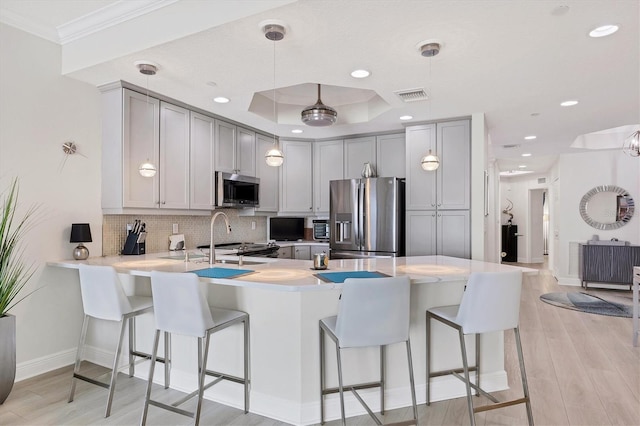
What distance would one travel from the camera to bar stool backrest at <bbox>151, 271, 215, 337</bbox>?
2.15m

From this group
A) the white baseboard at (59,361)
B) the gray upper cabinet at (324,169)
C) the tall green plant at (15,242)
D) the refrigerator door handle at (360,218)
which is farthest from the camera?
the gray upper cabinet at (324,169)

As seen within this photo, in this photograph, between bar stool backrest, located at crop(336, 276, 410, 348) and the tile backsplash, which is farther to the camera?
the tile backsplash

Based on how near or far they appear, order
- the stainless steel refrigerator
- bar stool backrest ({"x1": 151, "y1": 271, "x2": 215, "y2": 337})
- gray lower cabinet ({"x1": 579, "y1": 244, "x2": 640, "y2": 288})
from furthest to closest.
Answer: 1. gray lower cabinet ({"x1": 579, "y1": 244, "x2": 640, "y2": 288})
2. the stainless steel refrigerator
3. bar stool backrest ({"x1": 151, "y1": 271, "x2": 215, "y2": 337})

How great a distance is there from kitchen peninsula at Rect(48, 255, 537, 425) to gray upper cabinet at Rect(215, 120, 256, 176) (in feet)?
6.27

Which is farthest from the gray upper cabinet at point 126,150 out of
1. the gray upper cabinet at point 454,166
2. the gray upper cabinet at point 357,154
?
the gray upper cabinet at point 454,166

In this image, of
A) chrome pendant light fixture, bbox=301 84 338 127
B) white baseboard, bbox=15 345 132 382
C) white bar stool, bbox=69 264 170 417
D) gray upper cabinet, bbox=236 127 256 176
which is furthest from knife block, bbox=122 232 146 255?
chrome pendant light fixture, bbox=301 84 338 127

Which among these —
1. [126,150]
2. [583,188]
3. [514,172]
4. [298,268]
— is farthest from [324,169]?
[514,172]

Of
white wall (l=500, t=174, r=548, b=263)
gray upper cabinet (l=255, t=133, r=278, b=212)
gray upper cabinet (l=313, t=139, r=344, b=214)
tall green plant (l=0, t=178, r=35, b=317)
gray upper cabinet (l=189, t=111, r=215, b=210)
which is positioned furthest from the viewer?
white wall (l=500, t=174, r=548, b=263)

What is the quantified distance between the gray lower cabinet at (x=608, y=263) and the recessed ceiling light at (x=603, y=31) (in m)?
5.31

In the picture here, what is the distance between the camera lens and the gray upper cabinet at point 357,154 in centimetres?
522

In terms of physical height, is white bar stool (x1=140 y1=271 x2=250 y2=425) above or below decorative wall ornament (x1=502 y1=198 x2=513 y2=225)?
below

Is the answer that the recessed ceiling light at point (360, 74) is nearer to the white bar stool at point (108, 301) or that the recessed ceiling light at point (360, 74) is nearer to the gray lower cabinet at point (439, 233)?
the gray lower cabinet at point (439, 233)

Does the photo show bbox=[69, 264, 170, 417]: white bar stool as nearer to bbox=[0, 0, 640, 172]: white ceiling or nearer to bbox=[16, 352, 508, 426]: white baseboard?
bbox=[16, 352, 508, 426]: white baseboard

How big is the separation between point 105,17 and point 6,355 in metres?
2.50
